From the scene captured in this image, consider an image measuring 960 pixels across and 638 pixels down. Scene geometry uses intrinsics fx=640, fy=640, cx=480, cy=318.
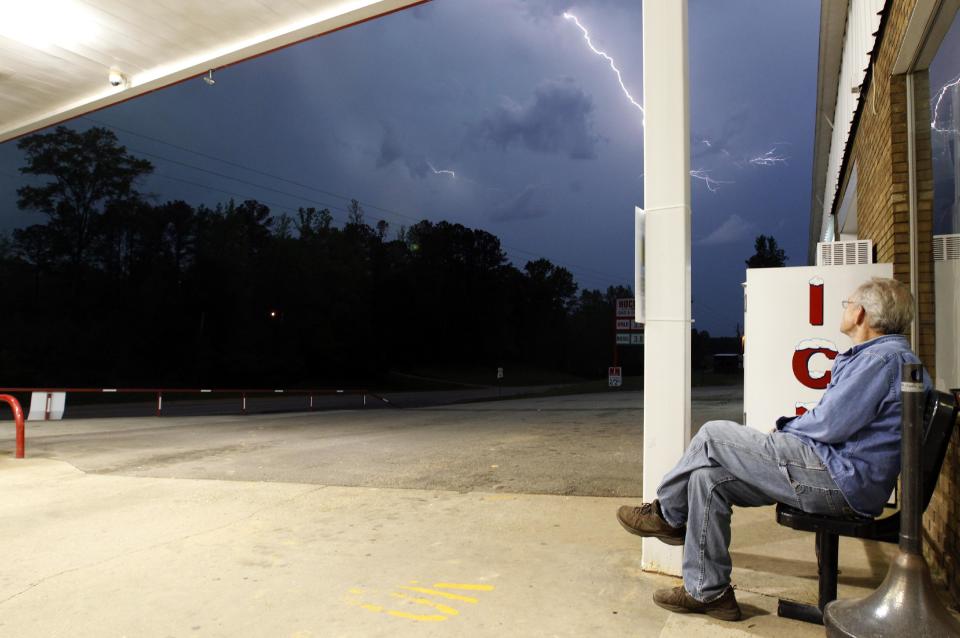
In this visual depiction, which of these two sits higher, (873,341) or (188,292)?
(188,292)

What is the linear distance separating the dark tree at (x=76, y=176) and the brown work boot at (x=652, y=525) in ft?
153

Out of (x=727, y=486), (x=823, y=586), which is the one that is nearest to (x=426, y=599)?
(x=727, y=486)

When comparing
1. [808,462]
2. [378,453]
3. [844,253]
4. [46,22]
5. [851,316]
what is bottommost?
[378,453]

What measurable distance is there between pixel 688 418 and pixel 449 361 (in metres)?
66.0

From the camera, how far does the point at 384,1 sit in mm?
6293

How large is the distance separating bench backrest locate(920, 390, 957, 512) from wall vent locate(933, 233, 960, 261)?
2.30 meters

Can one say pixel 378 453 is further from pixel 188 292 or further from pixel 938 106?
pixel 188 292

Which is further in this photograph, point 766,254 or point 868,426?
point 766,254

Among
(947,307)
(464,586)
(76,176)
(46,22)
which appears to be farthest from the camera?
(76,176)

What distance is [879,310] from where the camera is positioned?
115 inches

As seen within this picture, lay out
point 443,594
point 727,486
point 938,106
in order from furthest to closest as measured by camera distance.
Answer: point 938,106 → point 443,594 → point 727,486

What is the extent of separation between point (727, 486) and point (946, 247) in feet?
9.41

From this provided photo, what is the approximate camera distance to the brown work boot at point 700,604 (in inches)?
120

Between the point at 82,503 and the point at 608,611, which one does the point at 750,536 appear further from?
the point at 82,503
